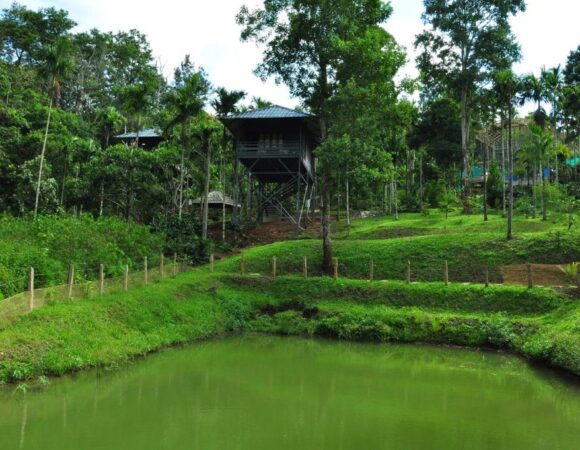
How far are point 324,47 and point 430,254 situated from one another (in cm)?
1075

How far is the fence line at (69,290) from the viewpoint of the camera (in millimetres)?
12703

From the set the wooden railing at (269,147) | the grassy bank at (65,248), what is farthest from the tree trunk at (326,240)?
the grassy bank at (65,248)

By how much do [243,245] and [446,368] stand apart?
18.3 meters

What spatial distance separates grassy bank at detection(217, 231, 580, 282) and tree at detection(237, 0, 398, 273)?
161 centimetres

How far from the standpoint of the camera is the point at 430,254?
78.4 feet

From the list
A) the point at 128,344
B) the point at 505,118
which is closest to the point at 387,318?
the point at 128,344

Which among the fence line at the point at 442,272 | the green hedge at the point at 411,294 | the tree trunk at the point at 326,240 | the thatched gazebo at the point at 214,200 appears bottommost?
the green hedge at the point at 411,294

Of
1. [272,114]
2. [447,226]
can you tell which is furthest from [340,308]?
[272,114]

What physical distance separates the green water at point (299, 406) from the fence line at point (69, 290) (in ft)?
7.60

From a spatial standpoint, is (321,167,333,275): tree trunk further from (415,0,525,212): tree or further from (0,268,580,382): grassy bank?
(415,0,525,212): tree

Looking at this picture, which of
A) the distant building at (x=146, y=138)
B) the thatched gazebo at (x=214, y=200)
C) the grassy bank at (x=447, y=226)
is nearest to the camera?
the grassy bank at (x=447, y=226)

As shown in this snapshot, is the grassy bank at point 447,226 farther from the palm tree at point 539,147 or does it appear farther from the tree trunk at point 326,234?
the tree trunk at point 326,234

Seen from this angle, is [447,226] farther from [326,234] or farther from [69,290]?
[69,290]

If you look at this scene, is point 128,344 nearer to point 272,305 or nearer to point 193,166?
point 272,305
